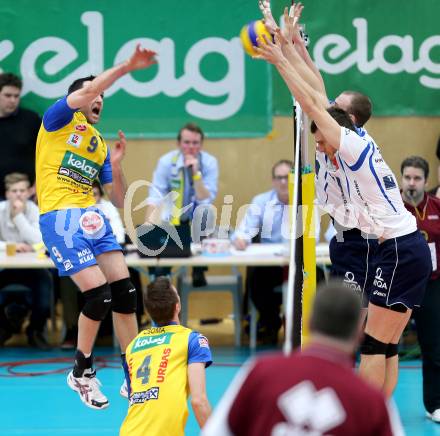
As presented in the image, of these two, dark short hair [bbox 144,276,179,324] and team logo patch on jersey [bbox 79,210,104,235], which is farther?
team logo patch on jersey [bbox 79,210,104,235]

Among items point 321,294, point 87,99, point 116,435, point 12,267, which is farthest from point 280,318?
point 321,294

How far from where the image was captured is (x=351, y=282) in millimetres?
6301

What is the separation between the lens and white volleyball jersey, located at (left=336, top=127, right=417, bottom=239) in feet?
18.0

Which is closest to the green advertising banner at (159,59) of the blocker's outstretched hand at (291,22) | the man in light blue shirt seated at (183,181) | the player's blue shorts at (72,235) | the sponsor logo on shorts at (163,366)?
the man in light blue shirt seated at (183,181)

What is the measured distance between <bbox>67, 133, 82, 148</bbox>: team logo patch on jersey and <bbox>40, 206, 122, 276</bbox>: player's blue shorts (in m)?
0.44

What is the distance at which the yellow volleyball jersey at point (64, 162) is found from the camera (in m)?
6.38

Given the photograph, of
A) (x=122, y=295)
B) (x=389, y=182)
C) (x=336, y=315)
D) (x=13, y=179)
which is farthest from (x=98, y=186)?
(x=336, y=315)

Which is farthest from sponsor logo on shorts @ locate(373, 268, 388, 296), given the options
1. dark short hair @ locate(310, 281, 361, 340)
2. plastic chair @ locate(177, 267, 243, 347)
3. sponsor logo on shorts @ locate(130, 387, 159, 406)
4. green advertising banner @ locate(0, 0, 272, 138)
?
green advertising banner @ locate(0, 0, 272, 138)

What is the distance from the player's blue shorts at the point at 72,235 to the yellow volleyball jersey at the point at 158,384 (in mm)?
1366

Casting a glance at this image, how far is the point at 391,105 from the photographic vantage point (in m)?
11.8

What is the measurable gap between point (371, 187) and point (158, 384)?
1797 mm

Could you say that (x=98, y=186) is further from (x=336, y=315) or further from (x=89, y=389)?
(x=336, y=315)

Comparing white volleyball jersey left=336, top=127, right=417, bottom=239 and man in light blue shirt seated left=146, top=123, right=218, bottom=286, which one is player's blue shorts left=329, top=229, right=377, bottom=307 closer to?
white volleyball jersey left=336, top=127, right=417, bottom=239

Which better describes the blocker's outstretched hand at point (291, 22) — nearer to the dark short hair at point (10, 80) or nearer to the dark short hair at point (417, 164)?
the dark short hair at point (417, 164)
